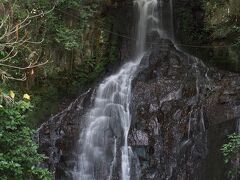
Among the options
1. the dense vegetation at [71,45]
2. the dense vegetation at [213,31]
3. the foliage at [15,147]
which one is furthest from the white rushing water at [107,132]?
the foliage at [15,147]

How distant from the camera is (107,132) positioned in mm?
10352

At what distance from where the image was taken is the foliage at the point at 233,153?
7656 mm

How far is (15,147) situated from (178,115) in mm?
4626

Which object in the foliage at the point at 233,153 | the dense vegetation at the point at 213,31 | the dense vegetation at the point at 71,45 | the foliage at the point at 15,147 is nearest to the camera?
the foliage at the point at 15,147

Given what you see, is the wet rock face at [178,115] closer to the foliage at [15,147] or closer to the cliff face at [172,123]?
the cliff face at [172,123]

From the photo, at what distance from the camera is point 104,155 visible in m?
10.1

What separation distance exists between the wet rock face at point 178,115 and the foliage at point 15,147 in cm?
364

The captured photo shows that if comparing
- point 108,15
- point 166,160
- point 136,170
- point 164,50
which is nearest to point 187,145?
point 166,160

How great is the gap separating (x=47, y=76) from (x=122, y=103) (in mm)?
2258

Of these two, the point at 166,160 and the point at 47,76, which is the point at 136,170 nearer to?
the point at 166,160

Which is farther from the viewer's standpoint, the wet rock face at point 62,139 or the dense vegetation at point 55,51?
the dense vegetation at point 55,51

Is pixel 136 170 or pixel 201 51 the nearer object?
pixel 136 170

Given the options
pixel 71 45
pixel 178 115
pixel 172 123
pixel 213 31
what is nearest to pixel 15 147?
pixel 172 123

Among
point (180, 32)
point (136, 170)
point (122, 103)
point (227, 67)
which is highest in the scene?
point (180, 32)
